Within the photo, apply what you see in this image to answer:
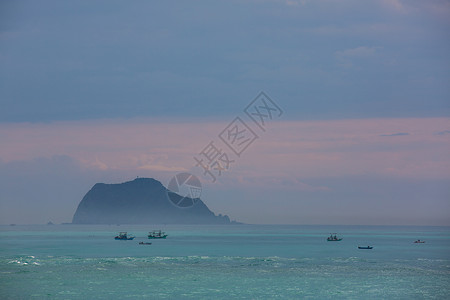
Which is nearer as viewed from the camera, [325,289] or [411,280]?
[325,289]

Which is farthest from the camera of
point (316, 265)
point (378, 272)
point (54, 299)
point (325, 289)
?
point (316, 265)

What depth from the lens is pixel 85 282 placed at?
2013 inches

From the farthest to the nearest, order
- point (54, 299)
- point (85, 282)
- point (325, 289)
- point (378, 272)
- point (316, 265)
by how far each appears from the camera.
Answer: point (316, 265)
point (378, 272)
point (85, 282)
point (325, 289)
point (54, 299)

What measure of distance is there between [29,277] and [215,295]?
20.5 metres

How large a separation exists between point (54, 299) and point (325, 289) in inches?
878

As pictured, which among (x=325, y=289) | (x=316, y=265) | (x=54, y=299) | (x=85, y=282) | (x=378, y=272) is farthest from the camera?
(x=316, y=265)

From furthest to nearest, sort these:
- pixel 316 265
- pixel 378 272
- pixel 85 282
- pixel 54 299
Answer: pixel 316 265, pixel 378 272, pixel 85 282, pixel 54 299

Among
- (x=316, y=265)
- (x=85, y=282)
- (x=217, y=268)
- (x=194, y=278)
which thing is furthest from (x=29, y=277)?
(x=316, y=265)

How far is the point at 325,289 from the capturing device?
4794 centimetres

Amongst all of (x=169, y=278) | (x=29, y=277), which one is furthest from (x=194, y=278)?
(x=29, y=277)

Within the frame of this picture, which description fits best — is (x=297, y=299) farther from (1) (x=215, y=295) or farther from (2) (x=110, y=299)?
(2) (x=110, y=299)

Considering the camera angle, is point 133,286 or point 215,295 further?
point 133,286

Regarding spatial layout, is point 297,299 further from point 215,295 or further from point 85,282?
point 85,282

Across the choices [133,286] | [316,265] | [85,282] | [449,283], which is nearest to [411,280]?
[449,283]
